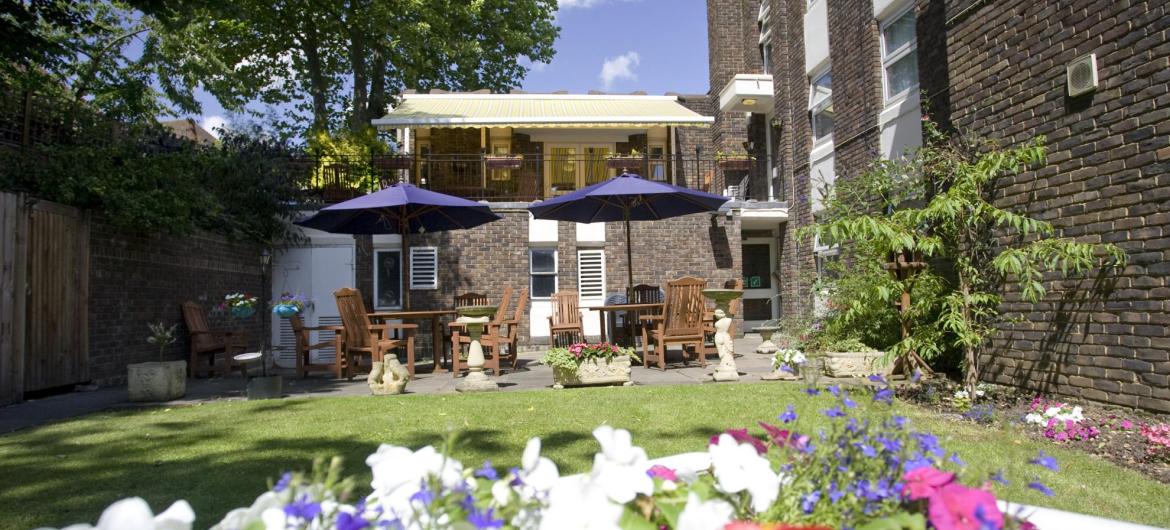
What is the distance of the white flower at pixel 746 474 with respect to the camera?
1.01m

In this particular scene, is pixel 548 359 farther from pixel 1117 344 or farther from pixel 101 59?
pixel 101 59

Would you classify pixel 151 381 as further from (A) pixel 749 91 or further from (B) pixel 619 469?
(A) pixel 749 91

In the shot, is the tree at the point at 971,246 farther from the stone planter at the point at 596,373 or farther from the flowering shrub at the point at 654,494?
the flowering shrub at the point at 654,494

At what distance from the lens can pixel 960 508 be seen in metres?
0.89

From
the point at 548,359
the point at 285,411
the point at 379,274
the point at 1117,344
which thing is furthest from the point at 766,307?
the point at 285,411

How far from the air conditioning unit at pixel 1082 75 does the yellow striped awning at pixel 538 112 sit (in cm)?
917

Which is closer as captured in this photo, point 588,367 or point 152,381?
point 152,381

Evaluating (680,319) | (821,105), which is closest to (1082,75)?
(680,319)

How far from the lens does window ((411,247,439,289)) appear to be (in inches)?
503

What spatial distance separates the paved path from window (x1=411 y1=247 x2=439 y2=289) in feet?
11.1

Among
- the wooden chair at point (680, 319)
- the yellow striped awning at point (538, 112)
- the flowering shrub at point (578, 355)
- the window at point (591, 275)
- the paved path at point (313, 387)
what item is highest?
the yellow striped awning at point (538, 112)

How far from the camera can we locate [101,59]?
39.0 feet

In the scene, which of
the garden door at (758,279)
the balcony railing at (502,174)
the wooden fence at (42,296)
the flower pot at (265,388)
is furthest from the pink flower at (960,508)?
the garden door at (758,279)

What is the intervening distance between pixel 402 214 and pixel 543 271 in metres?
4.30
